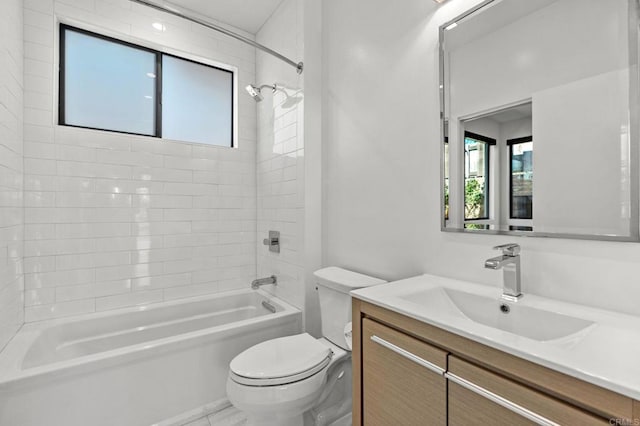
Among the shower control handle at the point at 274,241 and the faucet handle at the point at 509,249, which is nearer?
the faucet handle at the point at 509,249

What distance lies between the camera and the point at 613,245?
3.05 feet

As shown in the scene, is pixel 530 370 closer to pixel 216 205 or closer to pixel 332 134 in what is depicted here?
pixel 332 134

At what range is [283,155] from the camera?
236cm

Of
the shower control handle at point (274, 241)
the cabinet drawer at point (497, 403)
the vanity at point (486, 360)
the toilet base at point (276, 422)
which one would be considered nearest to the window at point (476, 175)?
the vanity at point (486, 360)

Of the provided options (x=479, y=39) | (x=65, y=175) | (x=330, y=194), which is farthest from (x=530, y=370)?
(x=65, y=175)

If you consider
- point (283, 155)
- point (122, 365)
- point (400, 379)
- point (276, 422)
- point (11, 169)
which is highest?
point (283, 155)

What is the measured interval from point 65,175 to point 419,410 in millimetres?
2482

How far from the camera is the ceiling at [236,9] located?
237 centimetres

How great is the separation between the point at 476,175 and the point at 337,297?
950 millimetres

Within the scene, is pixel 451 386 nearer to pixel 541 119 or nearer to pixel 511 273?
pixel 511 273

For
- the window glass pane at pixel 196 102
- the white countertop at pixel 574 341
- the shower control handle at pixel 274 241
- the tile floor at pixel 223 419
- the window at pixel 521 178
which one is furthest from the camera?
the window glass pane at pixel 196 102

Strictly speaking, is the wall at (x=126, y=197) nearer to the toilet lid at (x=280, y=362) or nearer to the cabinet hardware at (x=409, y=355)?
the toilet lid at (x=280, y=362)

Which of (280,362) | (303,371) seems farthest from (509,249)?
(280,362)

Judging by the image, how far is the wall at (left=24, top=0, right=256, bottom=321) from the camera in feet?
6.40
